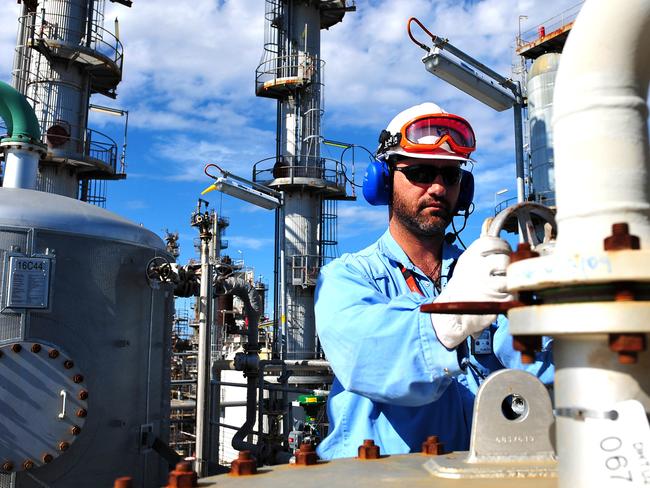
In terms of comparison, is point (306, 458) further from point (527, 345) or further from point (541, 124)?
point (541, 124)

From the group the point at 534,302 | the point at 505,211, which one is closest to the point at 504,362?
the point at 505,211

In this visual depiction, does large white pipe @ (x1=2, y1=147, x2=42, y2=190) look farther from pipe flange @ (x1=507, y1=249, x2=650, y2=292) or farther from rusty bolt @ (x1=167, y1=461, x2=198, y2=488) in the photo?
pipe flange @ (x1=507, y1=249, x2=650, y2=292)

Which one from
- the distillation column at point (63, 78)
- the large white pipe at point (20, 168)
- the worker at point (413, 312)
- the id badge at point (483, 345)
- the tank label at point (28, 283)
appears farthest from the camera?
the distillation column at point (63, 78)

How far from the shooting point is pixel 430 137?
7.72 feet

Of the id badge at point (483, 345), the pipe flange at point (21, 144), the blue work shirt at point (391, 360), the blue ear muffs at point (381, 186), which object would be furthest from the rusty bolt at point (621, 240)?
the pipe flange at point (21, 144)

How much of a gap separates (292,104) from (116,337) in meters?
14.2

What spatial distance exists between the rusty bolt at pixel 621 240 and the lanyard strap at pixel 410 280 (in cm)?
156

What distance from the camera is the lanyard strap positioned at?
7.75 ft

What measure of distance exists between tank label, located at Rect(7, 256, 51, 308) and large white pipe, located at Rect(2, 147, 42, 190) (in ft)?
3.45

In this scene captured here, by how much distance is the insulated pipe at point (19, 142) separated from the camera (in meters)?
4.38

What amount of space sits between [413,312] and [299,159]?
15.6m

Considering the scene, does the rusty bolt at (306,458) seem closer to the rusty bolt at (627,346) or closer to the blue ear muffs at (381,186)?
the rusty bolt at (627,346)

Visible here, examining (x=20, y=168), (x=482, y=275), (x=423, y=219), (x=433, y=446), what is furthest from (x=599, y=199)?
(x=20, y=168)

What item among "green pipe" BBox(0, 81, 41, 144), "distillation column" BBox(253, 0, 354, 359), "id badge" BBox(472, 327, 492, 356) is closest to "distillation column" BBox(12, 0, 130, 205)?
"distillation column" BBox(253, 0, 354, 359)
